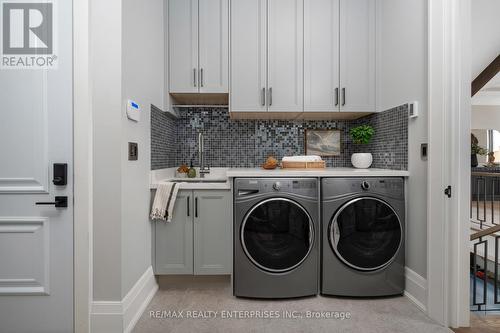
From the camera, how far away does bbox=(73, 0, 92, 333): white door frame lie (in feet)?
4.88

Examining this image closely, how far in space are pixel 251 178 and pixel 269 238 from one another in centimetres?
46

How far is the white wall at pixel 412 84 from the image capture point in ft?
5.92

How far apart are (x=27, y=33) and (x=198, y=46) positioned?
1.19 metres

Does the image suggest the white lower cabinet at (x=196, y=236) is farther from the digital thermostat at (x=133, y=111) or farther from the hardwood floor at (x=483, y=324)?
the hardwood floor at (x=483, y=324)

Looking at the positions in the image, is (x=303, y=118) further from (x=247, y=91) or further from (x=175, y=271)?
(x=175, y=271)

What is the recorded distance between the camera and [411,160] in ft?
6.34

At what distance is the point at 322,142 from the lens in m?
2.77

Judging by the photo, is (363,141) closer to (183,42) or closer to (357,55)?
(357,55)

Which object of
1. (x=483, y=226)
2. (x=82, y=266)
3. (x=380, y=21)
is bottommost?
(x=483, y=226)

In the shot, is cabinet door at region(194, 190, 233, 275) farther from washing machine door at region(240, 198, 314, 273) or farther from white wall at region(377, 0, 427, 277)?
white wall at region(377, 0, 427, 277)

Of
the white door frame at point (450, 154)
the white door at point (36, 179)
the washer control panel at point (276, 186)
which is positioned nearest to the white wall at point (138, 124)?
the white door at point (36, 179)

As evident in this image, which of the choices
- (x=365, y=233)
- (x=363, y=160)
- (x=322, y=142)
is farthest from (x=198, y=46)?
(x=365, y=233)

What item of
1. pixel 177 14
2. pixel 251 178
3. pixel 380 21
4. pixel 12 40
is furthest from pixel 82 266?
pixel 380 21

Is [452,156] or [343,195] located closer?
[452,156]
